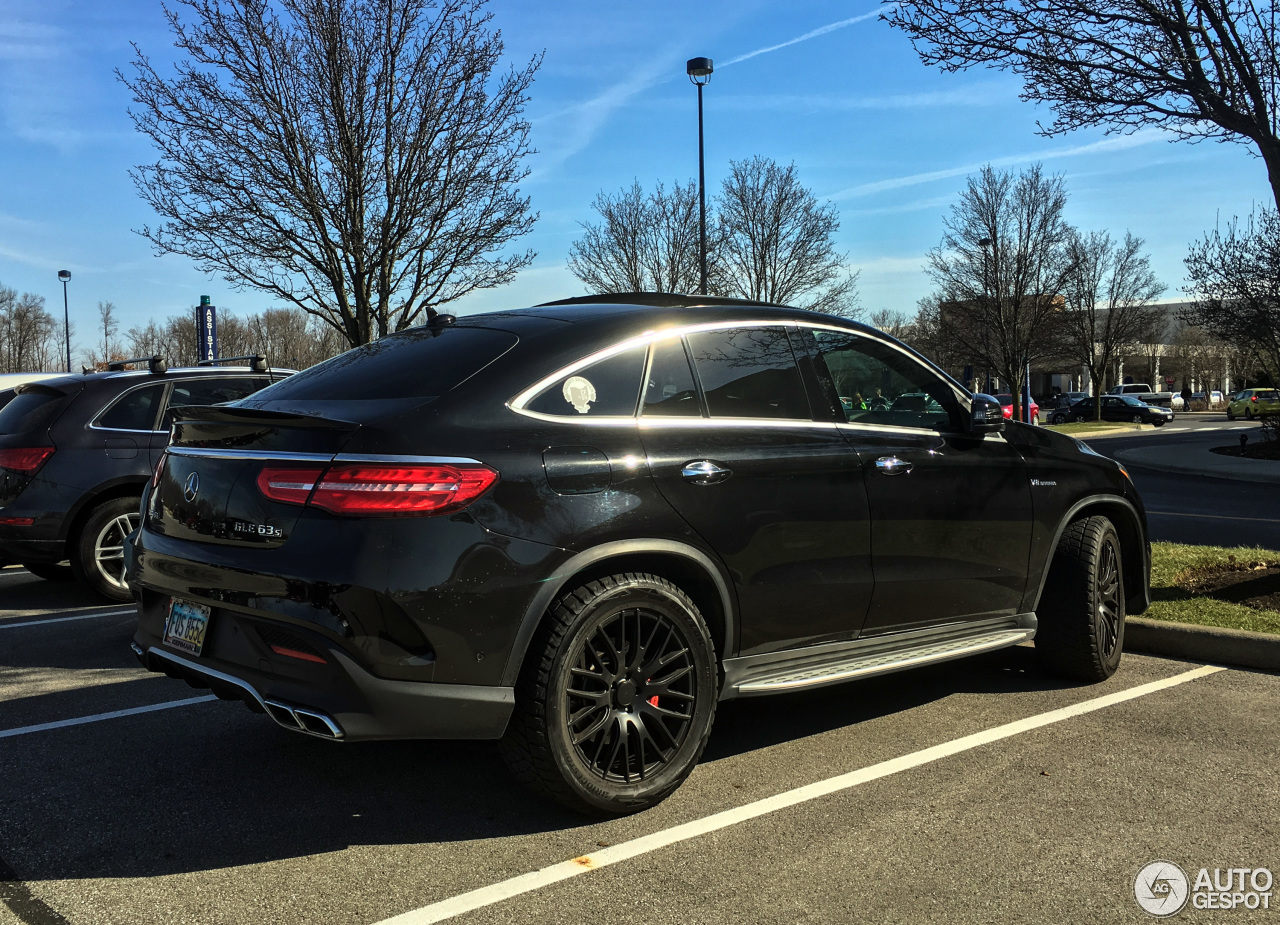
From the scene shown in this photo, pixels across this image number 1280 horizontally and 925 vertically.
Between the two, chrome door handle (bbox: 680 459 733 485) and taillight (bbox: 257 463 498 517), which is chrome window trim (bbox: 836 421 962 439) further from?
taillight (bbox: 257 463 498 517)

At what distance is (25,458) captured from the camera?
7.49 metres

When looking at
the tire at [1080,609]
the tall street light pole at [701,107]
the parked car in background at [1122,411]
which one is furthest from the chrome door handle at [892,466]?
the parked car in background at [1122,411]

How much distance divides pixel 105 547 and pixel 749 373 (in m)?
5.82

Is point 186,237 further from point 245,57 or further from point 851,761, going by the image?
point 851,761

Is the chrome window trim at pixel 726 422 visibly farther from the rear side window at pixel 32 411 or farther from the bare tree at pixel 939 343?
the bare tree at pixel 939 343

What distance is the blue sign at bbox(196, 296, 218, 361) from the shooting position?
23.6m

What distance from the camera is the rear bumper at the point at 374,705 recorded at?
122 inches

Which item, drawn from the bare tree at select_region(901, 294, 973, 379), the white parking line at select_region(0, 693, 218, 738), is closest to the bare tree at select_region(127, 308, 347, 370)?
the bare tree at select_region(901, 294, 973, 379)

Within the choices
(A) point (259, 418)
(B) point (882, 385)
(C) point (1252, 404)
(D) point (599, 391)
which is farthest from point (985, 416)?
(C) point (1252, 404)

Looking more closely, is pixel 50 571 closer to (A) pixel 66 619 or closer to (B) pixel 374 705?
(A) pixel 66 619

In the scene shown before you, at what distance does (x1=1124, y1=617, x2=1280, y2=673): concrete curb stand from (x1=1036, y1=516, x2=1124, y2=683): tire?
67cm

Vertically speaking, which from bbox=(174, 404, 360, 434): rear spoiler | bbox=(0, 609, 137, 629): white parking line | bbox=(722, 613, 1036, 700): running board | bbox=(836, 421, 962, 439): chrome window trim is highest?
bbox=(174, 404, 360, 434): rear spoiler

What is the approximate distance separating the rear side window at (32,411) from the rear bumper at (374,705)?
17.7ft

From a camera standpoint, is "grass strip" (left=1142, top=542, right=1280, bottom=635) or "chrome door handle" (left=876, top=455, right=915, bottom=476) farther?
"grass strip" (left=1142, top=542, right=1280, bottom=635)
